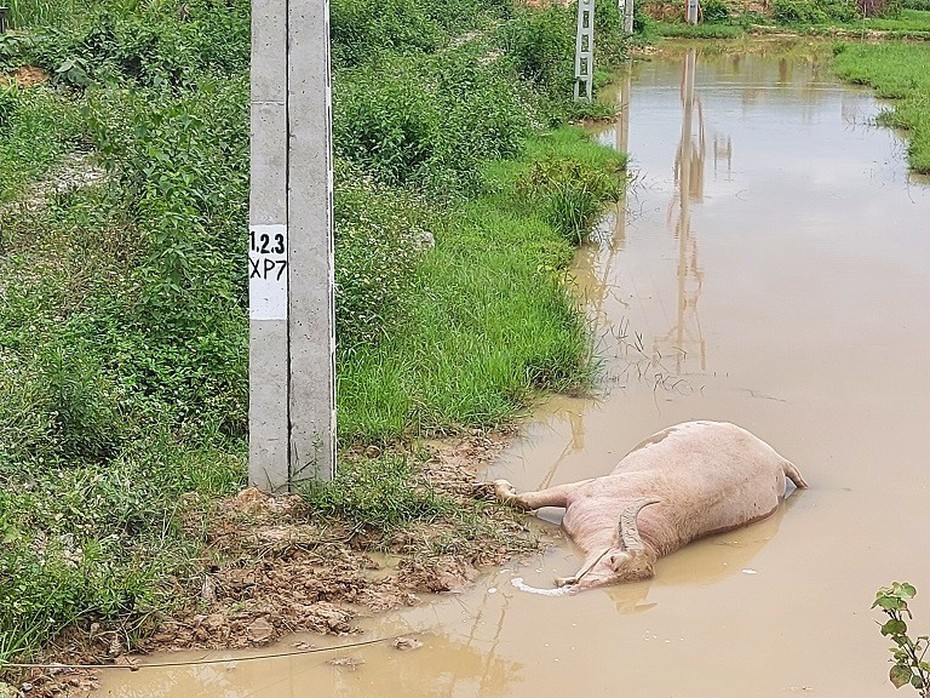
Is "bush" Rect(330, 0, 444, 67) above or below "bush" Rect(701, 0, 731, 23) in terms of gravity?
below

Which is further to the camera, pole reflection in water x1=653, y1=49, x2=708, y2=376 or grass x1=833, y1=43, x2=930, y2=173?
grass x1=833, y1=43, x2=930, y2=173

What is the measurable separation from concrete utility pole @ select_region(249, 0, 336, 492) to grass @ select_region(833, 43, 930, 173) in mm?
9629

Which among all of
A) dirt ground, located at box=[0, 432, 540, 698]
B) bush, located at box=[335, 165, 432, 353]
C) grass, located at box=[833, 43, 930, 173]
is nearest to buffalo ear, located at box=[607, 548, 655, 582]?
dirt ground, located at box=[0, 432, 540, 698]

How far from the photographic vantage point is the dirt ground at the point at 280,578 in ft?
12.8

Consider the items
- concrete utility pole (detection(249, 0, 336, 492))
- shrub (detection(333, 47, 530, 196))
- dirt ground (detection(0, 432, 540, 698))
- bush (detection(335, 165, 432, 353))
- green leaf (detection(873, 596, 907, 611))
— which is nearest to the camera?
green leaf (detection(873, 596, 907, 611))

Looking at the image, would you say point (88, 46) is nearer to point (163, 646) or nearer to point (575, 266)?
point (575, 266)

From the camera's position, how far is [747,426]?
6133 millimetres

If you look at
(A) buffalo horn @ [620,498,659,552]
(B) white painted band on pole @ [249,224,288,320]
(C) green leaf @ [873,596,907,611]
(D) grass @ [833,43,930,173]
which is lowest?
(A) buffalo horn @ [620,498,659,552]

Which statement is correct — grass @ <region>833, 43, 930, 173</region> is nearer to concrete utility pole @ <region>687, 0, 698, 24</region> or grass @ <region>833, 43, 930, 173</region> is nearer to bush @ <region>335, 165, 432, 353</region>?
concrete utility pole @ <region>687, 0, 698, 24</region>

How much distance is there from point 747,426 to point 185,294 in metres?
2.64

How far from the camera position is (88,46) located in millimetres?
11820

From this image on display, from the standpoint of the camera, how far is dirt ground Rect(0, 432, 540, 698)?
3.90 metres

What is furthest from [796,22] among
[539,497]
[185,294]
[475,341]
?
[539,497]

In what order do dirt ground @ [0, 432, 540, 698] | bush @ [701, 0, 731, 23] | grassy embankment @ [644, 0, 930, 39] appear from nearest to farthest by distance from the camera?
dirt ground @ [0, 432, 540, 698], grassy embankment @ [644, 0, 930, 39], bush @ [701, 0, 731, 23]
